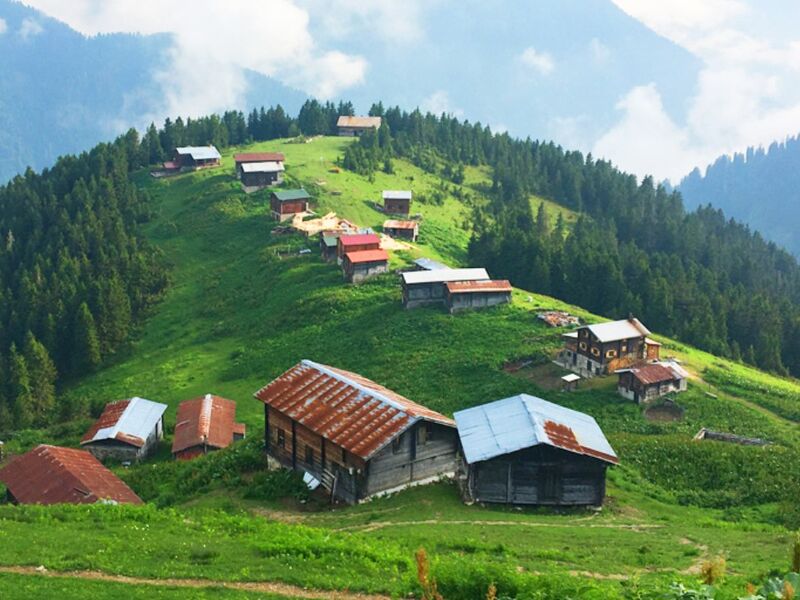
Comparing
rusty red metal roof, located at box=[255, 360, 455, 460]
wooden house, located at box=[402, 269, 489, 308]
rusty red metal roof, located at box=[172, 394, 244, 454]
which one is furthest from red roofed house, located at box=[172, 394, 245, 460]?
wooden house, located at box=[402, 269, 489, 308]

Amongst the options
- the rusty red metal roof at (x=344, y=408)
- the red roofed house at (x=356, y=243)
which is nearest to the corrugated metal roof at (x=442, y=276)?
the red roofed house at (x=356, y=243)

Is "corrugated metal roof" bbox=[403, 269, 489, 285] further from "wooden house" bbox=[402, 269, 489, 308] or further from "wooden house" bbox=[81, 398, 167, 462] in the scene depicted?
"wooden house" bbox=[81, 398, 167, 462]

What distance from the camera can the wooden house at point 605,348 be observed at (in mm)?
66312

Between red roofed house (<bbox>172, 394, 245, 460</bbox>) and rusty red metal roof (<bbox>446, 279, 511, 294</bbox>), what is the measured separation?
2451cm

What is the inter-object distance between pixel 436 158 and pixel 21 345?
319ft

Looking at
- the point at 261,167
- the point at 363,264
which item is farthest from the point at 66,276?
the point at 363,264

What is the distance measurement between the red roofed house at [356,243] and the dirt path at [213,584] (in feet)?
232

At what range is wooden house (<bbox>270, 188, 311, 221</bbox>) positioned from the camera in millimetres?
114231

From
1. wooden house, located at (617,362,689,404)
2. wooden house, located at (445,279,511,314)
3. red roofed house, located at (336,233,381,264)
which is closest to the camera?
wooden house, located at (617,362,689,404)

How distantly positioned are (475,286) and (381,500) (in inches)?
1763

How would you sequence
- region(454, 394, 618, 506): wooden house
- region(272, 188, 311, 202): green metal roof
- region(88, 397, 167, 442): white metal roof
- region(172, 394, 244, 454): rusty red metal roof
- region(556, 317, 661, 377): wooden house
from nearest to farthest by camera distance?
1. region(454, 394, 618, 506): wooden house
2. region(172, 394, 244, 454): rusty red metal roof
3. region(88, 397, 167, 442): white metal roof
4. region(556, 317, 661, 377): wooden house
5. region(272, 188, 311, 202): green metal roof

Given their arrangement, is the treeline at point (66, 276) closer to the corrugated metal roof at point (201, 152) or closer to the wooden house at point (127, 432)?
the corrugated metal roof at point (201, 152)

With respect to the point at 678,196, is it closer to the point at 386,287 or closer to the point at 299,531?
the point at 386,287

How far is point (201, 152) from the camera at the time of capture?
150m
